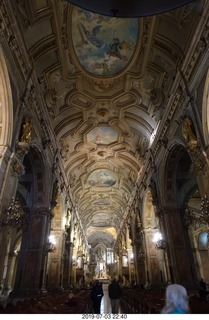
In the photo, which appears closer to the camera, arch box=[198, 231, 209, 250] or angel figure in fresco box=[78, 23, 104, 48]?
angel figure in fresco box=[78, 23, 104, 48]

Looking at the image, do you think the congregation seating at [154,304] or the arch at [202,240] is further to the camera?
the arch at [202,240]

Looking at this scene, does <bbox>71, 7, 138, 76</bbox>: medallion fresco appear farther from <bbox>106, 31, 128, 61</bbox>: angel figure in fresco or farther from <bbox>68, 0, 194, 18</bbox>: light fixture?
<bbox>68, 0, 194, 18</bbox>: light fixture

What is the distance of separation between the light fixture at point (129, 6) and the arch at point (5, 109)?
17.0 feet

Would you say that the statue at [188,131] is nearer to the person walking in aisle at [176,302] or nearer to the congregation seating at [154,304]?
the congregation seating at [154,304]

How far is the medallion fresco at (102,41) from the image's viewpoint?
9.30 m

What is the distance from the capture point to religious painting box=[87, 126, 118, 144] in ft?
50.7

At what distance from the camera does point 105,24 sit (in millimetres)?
9453

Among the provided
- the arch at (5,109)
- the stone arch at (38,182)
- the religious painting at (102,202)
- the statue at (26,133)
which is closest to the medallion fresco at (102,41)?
the arch at (5,109)

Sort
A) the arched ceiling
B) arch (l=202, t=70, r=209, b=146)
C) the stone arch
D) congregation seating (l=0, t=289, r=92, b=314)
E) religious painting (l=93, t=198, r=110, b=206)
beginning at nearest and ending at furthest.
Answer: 1. congregation seating (l=0, t=289, r=92, b=314)
2. arch (l=202, t=70, r=209, b=146)
3. the arched ceiling
4. the stone arch
5. religious painting (l=93, t=198, r=110, b=206)

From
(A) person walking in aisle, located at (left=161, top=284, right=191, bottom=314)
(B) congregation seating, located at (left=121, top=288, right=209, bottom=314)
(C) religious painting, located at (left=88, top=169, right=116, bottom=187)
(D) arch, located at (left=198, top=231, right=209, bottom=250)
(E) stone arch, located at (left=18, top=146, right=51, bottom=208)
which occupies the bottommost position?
(B) congregation seating, located at (left=121, top=288, right=209, bottom=314)

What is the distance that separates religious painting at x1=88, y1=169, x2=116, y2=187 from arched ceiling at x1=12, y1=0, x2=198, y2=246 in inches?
119

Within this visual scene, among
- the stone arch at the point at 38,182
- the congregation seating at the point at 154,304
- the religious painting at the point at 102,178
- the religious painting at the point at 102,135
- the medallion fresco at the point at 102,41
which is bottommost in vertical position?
the congregation seating at the point at 154,304

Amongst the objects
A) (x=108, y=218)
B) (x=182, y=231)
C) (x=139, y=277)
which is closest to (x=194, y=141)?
(x=182, y=231)

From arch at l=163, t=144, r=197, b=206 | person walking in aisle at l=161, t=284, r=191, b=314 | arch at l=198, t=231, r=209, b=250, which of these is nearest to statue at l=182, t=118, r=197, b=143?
arch at l=163, t=144, r=197, b=206
